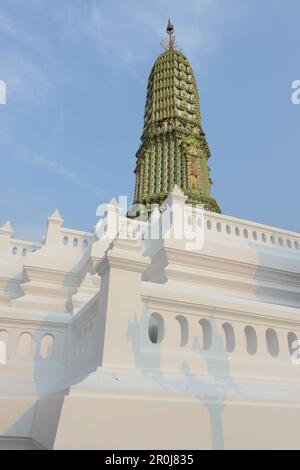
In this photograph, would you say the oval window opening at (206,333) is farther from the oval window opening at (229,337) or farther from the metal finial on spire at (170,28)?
the metal finial on spire at (170,28)

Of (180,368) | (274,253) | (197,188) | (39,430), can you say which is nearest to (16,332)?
(39,430)

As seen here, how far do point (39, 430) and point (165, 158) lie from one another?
95.3 ft

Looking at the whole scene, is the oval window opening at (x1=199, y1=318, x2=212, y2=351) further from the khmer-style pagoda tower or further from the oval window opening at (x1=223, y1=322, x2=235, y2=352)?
the khmer-style pagoda tower

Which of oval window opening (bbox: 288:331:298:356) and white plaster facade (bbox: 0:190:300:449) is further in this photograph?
oval window opening (bbox: 288:331:298:356)

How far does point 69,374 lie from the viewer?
16.7 feet

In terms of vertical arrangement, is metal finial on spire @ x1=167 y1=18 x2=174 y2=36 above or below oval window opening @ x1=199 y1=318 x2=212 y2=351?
above

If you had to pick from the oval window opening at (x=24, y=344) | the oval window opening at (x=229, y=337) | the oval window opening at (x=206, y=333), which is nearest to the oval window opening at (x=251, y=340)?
the oval window opening at (x=229, y=337)

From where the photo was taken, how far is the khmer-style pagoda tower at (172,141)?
29.9 meters

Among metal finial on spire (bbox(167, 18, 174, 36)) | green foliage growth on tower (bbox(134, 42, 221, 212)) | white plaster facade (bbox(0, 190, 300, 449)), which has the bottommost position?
white plaster facade (bbox(0, 190, 300, 449))

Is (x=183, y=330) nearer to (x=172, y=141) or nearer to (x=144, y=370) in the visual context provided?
(x=144, y=370)

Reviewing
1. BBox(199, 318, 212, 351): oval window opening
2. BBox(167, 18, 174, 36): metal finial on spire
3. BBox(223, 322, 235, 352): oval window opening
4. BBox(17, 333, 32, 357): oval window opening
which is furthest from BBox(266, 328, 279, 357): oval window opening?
BBox(167, 18, 174, 36): metal finial on spire

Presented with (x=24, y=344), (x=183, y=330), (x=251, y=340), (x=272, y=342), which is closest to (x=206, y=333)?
(x=183, y=330)

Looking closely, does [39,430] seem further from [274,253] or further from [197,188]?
[197,188]

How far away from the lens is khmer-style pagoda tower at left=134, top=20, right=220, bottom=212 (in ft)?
98.0
